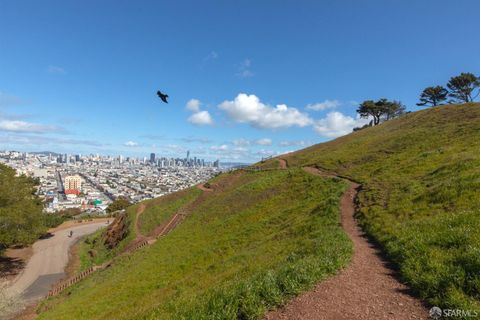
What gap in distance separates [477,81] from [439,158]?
176 feet

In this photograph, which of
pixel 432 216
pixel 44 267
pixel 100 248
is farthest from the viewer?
pixel 100 248

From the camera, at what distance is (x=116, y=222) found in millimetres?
48188

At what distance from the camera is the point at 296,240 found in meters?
15.2

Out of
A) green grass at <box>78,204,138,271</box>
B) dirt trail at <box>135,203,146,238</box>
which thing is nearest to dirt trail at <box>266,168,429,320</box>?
dirt trail at <box>135,203,146,238</box>

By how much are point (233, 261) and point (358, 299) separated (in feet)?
29.3

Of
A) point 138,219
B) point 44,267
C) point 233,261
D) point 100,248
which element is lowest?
point 44,267

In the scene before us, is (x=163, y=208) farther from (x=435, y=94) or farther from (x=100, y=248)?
(x=435, y=94)

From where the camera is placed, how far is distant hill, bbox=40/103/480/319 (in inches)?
303

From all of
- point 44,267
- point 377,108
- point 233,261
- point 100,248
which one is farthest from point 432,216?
point 377,108

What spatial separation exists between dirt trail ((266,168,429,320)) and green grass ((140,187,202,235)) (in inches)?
1301

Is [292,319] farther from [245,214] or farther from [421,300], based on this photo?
[245,214]

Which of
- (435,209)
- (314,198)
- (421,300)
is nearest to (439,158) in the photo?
(314,198)

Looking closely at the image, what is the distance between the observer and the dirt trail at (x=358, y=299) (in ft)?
22.3

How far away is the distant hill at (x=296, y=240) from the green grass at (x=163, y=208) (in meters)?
0.27
